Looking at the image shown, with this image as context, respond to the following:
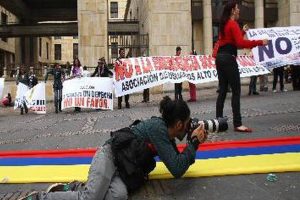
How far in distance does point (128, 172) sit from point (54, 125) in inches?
303

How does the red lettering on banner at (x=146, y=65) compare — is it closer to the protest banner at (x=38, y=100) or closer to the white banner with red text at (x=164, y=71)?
the white banner with red text at (x=164, y=71)

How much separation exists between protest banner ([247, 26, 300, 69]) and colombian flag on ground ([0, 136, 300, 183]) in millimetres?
7836

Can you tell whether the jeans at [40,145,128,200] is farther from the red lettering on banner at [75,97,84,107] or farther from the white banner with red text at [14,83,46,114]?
the white banner with red text at [14,83,46,114]

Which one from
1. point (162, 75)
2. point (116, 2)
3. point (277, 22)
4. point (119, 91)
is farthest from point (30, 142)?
point (116, 2)

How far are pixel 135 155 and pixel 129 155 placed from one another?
0.16 feet

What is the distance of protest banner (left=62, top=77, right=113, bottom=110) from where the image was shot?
1468cm

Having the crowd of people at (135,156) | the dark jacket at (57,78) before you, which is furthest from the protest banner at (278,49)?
the crowd of people at (135,156)

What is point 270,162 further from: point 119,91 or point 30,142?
point 119,91

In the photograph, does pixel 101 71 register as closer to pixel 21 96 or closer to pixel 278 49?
pixel 21 96

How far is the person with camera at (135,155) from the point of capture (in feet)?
12.5

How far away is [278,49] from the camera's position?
13.6m

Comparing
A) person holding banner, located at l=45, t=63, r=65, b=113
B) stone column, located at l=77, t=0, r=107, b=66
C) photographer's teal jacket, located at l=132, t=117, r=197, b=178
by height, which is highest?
stone column, located at l=77, t=0, r=107, b=66

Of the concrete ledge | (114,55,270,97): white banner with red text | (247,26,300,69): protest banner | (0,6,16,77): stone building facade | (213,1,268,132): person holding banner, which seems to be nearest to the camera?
(213,1,268,132): person holding banner

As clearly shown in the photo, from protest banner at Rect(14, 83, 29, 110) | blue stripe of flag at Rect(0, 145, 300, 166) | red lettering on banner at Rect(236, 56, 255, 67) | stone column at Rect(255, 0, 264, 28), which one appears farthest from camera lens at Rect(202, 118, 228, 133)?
stone column at Rect(255, 0, 264, 28)
